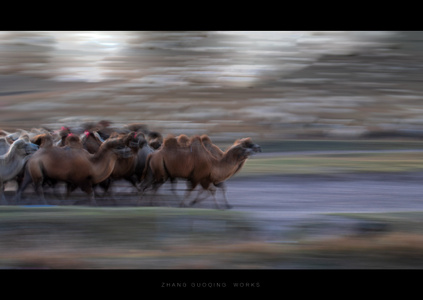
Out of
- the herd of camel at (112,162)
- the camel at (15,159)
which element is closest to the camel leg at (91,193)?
the herd of camel at (112,162)

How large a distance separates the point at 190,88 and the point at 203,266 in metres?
33.0

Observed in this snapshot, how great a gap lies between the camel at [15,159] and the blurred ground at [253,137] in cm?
107

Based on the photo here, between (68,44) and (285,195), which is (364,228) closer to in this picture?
(285,195)

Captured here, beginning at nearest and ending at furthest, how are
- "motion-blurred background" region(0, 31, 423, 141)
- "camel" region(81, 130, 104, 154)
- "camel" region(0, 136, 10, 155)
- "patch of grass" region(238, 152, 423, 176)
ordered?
1. "camel" region(0, 136, 10, 155)
2. "camel" region(81, 130, 104, 154)
3. "patch of grass" region(238, 152, 423, 176)
4. "motion-blurred background" region(0, 31, 423, 141)

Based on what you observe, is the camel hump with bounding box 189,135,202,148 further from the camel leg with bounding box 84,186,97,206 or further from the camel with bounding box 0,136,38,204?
the camel with bounding box 0,136,38,204

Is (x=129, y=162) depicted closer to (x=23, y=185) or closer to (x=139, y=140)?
(x=139, y=140)

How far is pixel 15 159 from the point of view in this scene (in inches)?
412

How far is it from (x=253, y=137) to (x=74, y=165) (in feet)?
54.9

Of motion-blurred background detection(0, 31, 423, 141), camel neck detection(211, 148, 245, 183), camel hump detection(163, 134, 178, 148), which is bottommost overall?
motion-blurred background detection(0, 31, 423, 141)

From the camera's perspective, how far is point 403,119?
32.3 meters

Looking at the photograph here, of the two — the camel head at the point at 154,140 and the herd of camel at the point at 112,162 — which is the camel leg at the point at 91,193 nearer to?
the herd of camel at the point at 112,162

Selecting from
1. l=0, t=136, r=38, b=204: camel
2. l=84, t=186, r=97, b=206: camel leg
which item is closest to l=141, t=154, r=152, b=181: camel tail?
l=84, t=186, r=97, b=206: camel leg

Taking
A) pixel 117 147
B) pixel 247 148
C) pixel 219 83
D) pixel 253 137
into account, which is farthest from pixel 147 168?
pixel 219 83

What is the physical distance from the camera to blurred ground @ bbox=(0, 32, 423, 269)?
22.0ft
